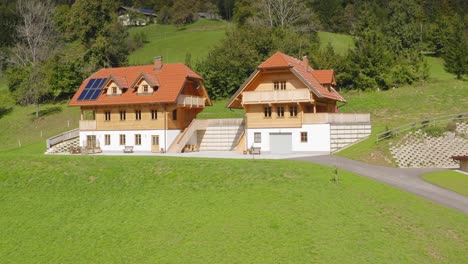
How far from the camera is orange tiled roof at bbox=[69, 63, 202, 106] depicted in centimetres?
5116

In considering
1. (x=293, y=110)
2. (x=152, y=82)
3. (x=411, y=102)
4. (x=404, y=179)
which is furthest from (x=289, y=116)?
(x=411, y=102)

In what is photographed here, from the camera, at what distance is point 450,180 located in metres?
31.0

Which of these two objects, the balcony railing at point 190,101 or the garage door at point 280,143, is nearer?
the garage door at point 280,143

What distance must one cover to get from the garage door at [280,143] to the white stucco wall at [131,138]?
10342 millimetres

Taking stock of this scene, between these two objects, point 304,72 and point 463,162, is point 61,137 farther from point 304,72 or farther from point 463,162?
point 463,162

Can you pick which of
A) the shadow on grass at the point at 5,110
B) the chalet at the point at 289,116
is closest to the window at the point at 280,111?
the chalet at the point at 289,116

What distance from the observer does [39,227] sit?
79.0 ft

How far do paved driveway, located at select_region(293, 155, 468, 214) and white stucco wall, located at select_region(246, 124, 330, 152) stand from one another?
5.53m

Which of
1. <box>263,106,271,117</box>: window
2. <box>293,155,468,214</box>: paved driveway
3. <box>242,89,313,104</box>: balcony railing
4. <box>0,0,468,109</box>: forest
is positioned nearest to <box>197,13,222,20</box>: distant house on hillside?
<box>0,0,468,109</box>: forest

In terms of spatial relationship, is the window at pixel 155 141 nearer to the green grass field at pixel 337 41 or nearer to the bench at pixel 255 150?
the bench at pixel 255 150

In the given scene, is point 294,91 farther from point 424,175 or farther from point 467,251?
point 467,251

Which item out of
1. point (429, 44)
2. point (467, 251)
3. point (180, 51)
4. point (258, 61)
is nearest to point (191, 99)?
point (258, 61)

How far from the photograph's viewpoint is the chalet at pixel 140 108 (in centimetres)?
5116

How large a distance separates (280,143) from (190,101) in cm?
1144
